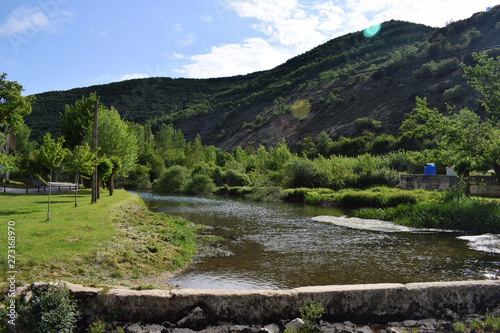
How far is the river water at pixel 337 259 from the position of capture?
32.0ft

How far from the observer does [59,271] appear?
319 inches

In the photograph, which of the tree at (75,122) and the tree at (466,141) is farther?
the tree at (75,122)

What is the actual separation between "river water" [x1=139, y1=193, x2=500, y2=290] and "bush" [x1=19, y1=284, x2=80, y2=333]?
3.74m

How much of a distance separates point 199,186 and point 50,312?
48.8 metres

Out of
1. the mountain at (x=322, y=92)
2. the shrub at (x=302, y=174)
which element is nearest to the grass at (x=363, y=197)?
the shrub at (x=302, y=174)

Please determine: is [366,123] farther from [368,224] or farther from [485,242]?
[485,242]

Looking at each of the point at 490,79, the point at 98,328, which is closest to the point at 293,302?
the point at 98,328

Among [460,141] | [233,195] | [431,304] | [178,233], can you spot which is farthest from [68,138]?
[431,304]

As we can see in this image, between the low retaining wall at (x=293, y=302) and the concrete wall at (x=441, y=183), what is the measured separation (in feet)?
66.0

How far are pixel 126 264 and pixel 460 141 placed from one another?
19042 millimetres

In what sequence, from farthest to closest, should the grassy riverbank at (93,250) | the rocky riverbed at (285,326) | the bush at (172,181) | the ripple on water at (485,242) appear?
the bush at (172,181), the ripple on water at (485,242), the grassy riverbank at (93,250), the rocky riverbed at (285,326)

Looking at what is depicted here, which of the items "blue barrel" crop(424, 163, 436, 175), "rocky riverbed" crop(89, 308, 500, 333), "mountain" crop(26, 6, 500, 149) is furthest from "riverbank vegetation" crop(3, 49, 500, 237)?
"rocky riverbed" crop(89, 308, 500, 333)

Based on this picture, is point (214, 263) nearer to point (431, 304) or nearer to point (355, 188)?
point (431, 304)

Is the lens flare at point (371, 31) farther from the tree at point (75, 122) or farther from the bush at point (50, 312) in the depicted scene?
the bush at point (50, 312)
